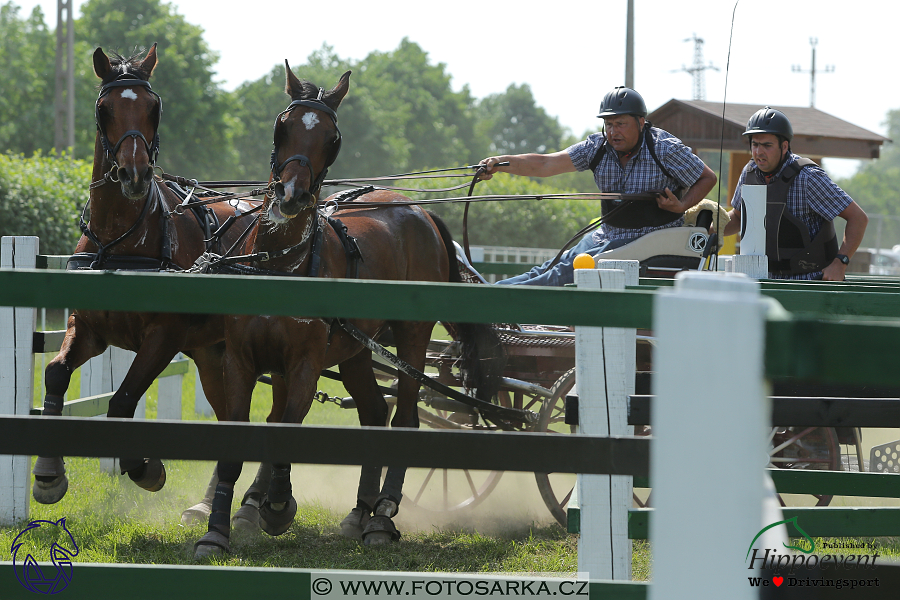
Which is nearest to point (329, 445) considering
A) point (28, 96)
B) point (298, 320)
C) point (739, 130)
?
point (298, 320)

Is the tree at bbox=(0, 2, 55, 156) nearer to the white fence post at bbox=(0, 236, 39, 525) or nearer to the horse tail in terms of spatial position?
the white fence post at bbox=(0, 236, 39, 525)

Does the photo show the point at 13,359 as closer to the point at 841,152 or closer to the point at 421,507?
the point at 421,507

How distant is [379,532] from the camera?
455cm

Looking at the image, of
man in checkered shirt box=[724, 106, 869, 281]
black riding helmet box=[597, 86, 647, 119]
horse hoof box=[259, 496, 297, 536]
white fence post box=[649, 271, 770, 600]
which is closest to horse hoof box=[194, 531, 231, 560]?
horse hoof box=[259, 496, 297, 536]

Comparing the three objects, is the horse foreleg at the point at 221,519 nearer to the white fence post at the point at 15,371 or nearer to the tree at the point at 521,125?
the white fence post at the point at 15,371

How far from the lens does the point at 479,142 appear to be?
89.1 m

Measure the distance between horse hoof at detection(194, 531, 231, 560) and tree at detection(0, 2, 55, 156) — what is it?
43097mm

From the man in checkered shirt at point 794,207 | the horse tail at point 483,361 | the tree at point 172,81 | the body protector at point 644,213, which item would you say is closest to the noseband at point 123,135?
the horse tail at point 483,361

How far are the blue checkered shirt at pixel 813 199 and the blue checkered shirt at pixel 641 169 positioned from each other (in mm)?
376

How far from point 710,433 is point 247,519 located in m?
3.65

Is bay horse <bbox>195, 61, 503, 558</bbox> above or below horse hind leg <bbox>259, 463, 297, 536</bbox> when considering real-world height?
above

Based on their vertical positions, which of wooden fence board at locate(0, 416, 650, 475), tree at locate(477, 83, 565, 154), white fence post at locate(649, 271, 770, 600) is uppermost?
tree at locate(477, 83, 565, 154)

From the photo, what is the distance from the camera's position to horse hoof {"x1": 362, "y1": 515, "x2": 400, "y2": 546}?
4520 millimetres

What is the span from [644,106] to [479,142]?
85.0 m
